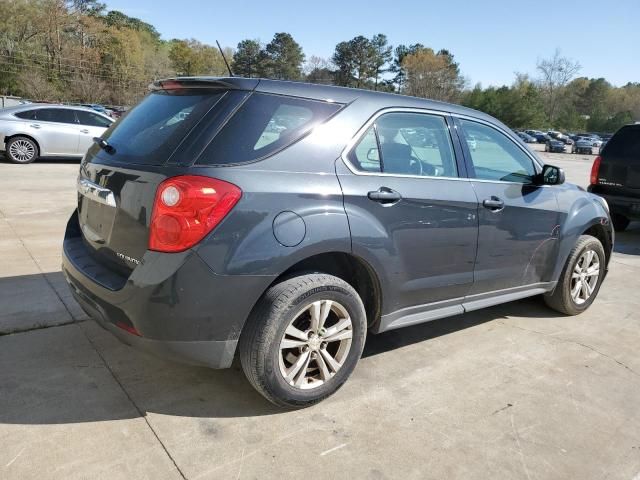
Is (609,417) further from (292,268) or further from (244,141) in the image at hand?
(244,141)

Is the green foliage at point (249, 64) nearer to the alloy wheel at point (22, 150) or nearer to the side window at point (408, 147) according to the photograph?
the side window at point (408, 147)

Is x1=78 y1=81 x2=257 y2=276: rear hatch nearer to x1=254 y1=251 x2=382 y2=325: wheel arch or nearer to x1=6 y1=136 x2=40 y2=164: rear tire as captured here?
x1=254 y1=251 x2=382 y2=325: wheel arch

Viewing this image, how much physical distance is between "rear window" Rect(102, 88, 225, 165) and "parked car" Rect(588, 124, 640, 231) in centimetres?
699

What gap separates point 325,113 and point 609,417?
239cm

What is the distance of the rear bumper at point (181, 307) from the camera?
8.00ft

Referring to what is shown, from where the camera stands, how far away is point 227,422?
2732 mm

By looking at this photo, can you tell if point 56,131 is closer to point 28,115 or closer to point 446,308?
point 28,115

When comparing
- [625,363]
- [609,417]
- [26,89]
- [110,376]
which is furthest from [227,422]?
[26,89]

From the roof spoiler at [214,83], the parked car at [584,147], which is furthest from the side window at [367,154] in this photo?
the parked car at [584,147]

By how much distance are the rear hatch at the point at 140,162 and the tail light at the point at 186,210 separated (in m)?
0.06

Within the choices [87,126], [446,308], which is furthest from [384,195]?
[87,126]

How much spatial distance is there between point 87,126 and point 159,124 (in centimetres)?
1200

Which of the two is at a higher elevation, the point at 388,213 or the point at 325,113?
the point at 325,113

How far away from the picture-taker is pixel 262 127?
2703 millimetres
